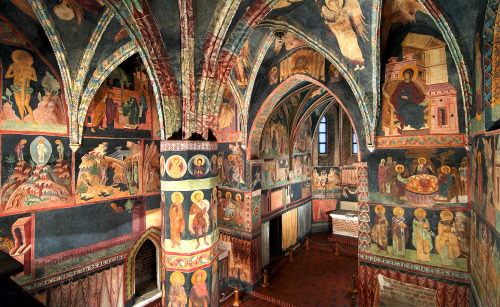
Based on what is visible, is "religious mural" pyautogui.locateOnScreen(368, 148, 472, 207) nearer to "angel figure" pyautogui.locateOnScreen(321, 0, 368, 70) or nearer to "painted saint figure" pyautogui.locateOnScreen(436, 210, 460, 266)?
"painted saint figure" pyautogui.locateOnScreen(436, 210, 460, 266)

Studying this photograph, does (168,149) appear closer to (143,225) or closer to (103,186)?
(103,186)

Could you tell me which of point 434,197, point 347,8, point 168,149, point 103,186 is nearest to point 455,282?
point 434,197

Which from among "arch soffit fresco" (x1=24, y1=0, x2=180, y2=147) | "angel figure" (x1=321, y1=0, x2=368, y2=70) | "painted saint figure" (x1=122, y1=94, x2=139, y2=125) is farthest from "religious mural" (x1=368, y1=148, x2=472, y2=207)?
"painted saint figure" (x1=122, y1=94, x2=139, y2=125)

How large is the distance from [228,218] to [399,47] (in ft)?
29.1

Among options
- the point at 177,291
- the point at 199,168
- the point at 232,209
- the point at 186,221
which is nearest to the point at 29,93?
the point at 199,168

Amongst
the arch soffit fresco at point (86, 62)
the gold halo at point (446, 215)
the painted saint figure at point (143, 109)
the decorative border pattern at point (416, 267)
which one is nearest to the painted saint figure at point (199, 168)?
the arch soffit fresco at point (86, 62)

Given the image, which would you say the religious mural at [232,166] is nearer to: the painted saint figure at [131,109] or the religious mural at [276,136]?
the religious mural at [276,136]

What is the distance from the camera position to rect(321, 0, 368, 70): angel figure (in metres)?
6.27

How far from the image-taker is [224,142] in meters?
11.2

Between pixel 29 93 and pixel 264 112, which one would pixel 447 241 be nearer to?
pixel 264 112

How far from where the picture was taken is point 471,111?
5941 mm

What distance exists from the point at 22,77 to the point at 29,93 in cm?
41

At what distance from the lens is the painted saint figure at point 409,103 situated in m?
7.21

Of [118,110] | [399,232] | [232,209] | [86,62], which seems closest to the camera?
[86,62]
